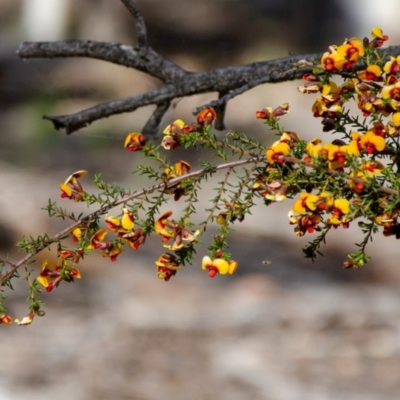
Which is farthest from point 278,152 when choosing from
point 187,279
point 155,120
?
point 187,279

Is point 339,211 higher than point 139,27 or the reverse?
the reverse

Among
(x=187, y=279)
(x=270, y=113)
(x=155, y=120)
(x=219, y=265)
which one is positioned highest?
(x=187, y=279)

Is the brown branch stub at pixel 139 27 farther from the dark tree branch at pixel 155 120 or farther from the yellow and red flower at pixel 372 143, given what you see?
the yellow and red flower at pixel 372 143

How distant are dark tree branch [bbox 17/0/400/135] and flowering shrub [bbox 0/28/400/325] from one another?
0.24m

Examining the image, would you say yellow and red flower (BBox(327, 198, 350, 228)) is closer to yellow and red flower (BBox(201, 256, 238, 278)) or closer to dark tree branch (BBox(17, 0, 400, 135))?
yellow and red flower (BBox(201, 256, 238, 278))

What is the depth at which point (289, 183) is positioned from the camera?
0.44 meters

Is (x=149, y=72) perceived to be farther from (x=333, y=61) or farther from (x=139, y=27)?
(x=333, y=61)

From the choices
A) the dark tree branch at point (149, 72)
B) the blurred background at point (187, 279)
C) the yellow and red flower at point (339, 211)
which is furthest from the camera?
the blurred background at point (187, 279)

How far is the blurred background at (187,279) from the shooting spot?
2623mm

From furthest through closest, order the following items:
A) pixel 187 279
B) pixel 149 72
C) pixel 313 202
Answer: pixel 187 279 < pixel 149 72 < pixel 313 202

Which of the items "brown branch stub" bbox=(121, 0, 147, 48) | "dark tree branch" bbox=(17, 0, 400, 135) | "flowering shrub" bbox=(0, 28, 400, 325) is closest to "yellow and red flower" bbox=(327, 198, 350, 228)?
"flowering shrub" bbox=(0, 28, 400, 325)

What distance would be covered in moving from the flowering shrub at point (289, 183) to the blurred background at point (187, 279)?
1.83 ft

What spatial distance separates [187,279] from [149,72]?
113 inches

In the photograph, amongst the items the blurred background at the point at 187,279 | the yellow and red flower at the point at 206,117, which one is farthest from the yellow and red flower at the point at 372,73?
the blurred background at the point at 187,279
